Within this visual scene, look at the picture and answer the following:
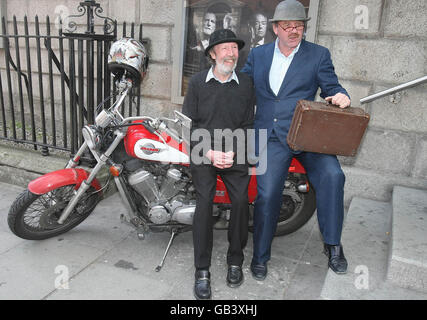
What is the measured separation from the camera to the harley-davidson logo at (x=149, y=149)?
2.99m

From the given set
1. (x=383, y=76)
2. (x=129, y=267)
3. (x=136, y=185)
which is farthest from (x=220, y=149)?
(x=383, y=76)

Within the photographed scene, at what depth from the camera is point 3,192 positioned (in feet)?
14.8

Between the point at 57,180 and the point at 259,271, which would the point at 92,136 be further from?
the point at 259,271

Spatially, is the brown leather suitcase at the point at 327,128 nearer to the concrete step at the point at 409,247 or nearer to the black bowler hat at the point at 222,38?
the black bowler hat at the point at 222,38

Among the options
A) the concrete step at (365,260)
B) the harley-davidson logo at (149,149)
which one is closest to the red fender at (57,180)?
the harley-davidson logo at (149,149)

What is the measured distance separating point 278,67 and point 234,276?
1.65m

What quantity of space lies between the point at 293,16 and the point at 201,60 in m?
2.27

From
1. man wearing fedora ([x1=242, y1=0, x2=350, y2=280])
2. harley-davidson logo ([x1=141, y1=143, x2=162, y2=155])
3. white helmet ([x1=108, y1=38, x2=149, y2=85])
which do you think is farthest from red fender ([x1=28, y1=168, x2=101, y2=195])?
man wearing fedora ([x1=242, y1=0, x2=350, y2=280])

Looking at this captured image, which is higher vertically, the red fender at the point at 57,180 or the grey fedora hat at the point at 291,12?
the grey fedora hat at the point at 291,12

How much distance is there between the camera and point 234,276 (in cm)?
292

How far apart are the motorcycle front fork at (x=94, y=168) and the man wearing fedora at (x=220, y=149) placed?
2.01 feet

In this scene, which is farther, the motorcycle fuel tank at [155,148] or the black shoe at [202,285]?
the motorcycle fuel tank at [155,148]
